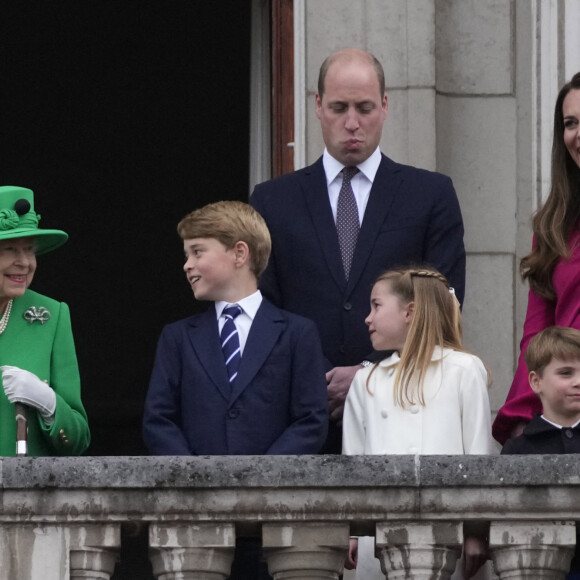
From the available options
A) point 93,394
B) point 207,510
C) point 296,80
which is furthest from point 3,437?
point 93,394

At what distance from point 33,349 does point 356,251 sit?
3.64ft

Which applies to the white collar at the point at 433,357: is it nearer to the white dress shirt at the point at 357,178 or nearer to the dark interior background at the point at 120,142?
the white dress shirt at the point at 357,178

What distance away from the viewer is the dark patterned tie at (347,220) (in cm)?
630

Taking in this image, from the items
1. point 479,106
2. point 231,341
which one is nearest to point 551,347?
point 231,341

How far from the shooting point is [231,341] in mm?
5895

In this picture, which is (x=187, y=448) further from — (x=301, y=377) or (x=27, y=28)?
(x=27, y=28)

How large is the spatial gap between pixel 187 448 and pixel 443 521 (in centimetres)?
107

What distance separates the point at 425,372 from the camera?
5742mm

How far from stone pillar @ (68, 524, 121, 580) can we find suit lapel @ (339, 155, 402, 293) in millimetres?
1608

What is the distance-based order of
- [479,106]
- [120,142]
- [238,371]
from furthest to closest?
[120,142] < [479,106] < [238,371]

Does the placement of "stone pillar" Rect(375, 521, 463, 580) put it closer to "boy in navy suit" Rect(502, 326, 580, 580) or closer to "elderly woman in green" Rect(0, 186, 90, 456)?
"boy in navy suit" Rect(502, 326, 580, 580)

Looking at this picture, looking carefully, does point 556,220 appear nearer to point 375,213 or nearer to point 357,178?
point 375,213

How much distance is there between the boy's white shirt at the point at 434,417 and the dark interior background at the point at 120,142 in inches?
336

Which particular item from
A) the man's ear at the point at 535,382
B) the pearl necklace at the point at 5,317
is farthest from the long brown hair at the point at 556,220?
the pearl necklace at the point at 5,317
